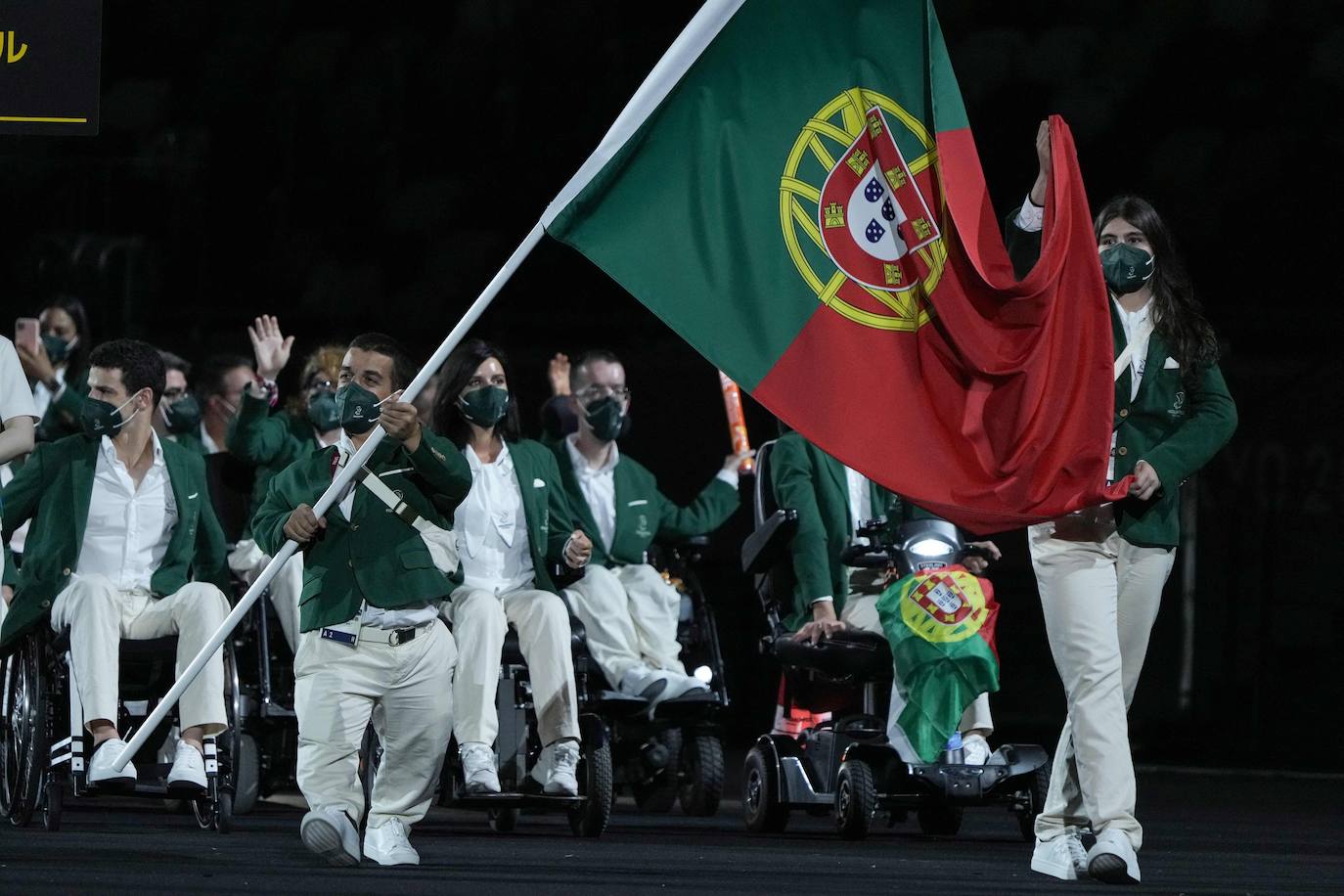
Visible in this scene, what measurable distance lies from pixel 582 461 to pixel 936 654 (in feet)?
6.91

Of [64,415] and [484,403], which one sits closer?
[484,403]

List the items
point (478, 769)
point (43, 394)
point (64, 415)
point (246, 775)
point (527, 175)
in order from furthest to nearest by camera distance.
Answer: point (527, 175) → point (43, 394) → point (64, 415) → point (246, 775) → point (478, 769)

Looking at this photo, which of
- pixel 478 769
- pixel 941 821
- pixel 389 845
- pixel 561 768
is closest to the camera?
pixel 389 845

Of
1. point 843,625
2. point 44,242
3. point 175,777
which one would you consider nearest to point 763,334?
point 843,625

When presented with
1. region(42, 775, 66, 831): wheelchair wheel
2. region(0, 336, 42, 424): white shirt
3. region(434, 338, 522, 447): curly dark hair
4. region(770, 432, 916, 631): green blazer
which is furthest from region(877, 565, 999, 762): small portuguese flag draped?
region(0, 336, 42, 424): white shirt

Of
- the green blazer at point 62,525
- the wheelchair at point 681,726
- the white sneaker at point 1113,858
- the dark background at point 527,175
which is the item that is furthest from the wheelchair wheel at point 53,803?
the dark background at point 527,175

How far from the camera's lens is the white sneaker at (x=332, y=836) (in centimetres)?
577

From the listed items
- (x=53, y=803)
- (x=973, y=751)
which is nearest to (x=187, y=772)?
(x=53, y=803)

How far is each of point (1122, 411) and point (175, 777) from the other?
3.03 metres

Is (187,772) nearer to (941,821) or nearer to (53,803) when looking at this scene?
(53,803)

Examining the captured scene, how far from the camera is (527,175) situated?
1452cm

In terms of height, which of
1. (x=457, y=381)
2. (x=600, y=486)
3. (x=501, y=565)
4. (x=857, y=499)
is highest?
(x=457, y=381)

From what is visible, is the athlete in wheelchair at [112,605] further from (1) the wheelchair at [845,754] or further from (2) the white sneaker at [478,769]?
(1) the wheelchair at [845,754]

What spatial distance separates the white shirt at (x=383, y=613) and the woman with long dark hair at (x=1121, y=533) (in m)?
1.62
